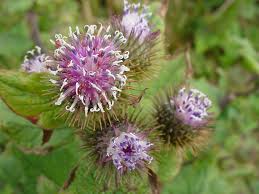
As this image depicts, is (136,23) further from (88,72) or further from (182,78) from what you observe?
(182,78)

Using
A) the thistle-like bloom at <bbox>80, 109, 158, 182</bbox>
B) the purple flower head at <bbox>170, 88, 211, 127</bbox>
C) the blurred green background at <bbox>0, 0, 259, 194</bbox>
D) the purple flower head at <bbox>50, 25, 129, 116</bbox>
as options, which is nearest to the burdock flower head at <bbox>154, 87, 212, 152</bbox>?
the purple flower head at <bbox>170, 88, 211, 127</bbox>

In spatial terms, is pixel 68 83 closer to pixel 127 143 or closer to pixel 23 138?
pixel 127 143

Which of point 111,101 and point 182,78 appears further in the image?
point 182,78

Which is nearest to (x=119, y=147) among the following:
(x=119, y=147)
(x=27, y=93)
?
(x=119, y=147)

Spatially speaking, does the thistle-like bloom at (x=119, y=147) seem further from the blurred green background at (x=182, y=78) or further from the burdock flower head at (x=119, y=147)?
the blurred green background at (x=182, y=78)

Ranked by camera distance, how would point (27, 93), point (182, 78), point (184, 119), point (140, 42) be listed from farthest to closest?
1. point (182, 78)
2. point (184, 119)
3. point (140, 42)
4. point (27, 93)

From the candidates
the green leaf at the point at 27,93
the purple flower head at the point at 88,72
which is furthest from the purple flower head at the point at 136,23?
the green leaf at the point at 27,93
